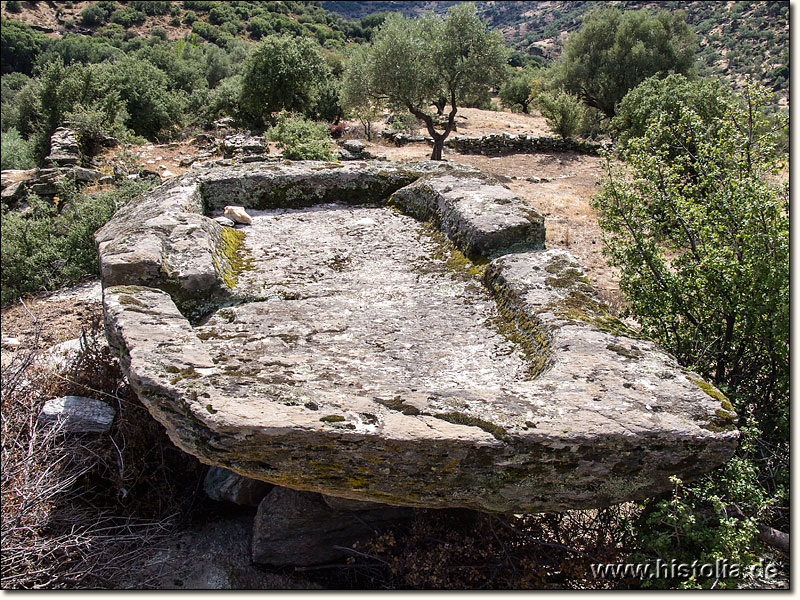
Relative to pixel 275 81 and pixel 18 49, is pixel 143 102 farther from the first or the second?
pixel 18 49

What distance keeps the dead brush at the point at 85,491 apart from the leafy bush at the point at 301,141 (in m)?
8.81

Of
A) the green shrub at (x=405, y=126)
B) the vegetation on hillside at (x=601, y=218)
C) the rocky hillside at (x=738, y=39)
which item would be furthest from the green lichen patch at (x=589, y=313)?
the green shrub at (x=405, y=126)

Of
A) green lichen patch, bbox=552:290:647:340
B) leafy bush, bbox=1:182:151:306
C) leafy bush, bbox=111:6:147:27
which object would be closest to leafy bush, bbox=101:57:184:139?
leafy bush, bbox=1:182:151:306

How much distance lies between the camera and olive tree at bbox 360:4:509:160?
1728cm

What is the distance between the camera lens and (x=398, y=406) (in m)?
2.32

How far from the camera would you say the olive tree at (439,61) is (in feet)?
56.7

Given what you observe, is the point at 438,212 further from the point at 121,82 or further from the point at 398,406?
the point at 121,82

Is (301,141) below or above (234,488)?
above

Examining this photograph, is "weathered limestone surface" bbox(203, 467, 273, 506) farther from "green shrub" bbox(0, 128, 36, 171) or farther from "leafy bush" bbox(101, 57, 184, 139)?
"leafy bush" bbox(101, 57, 184, 139)

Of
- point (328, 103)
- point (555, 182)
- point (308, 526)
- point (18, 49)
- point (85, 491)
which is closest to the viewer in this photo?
point (308, 526)

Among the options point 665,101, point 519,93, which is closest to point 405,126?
point 665,101

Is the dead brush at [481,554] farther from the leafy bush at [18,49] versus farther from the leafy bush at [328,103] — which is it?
the leafy bush at [18,49]

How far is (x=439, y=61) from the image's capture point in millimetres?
17391

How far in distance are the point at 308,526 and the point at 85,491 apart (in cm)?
168
